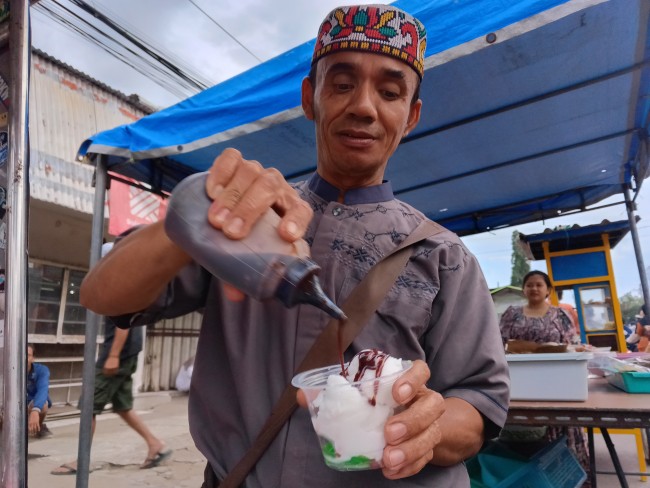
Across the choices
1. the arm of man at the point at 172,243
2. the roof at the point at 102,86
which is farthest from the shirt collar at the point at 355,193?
the roof at the point at 102,86

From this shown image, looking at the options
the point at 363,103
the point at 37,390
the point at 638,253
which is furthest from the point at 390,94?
the point at 37,390

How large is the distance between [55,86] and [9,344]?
7168 mm

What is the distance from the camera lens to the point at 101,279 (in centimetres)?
93

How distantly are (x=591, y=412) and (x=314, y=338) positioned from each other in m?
1.77

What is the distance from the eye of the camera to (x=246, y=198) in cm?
73

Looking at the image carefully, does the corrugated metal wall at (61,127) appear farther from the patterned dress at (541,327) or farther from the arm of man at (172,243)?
the arm of man at (172,243)

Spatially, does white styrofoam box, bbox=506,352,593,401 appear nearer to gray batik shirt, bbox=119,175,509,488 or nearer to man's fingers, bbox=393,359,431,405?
gray batik shirt, bbox=119,175,509,488

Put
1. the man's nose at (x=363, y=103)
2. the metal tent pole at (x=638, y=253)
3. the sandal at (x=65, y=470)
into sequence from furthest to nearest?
1. the sandal at (x=65, y=470)
2. the metal tent pole at (x=638, y=253)
3. the man's nose at (x=363, y=103)

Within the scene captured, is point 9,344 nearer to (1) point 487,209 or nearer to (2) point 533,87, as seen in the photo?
(2) point 533,87

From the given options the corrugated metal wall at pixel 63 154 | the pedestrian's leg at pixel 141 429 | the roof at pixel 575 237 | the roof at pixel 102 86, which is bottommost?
the pedestrian's leg at pixel 141 429

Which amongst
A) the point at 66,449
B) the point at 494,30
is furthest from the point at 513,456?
the point at 66,449

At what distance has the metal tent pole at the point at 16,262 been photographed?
1201mm

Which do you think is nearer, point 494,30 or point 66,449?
point 494,30

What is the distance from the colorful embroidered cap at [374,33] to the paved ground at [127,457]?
4.17m
